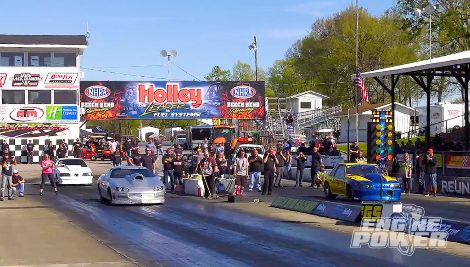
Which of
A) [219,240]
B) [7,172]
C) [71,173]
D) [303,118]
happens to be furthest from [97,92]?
[219,240]

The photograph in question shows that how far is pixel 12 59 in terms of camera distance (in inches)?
2104

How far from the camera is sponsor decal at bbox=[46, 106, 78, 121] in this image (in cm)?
5222

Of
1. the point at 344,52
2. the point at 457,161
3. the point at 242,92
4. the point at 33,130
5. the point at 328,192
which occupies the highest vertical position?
the point at 344,52

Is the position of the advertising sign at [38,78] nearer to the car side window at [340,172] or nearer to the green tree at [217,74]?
the car side window at [340,172]

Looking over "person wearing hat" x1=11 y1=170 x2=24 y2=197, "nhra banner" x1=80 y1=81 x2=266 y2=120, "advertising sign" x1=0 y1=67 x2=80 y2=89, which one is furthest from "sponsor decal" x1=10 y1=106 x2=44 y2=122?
"person wearing hat" x1=11 y1=170 x2=24 y2=197

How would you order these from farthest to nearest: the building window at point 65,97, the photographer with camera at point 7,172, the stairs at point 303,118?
the stairs at point 303,118, the building window at point 65,97, the photographer with camera at point 7,172

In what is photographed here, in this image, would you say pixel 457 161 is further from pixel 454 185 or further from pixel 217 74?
pixel 217 74

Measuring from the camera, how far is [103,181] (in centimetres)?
2578

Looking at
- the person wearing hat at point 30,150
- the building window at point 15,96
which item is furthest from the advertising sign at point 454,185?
the building window at point 15,96

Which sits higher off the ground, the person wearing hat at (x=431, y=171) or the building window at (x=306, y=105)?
the building window at (x=306, y=105)

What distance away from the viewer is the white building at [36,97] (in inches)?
2034

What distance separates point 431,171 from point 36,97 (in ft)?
102

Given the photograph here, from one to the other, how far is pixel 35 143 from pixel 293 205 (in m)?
32.4

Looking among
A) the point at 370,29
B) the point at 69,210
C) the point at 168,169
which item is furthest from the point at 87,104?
the point at 370,29
